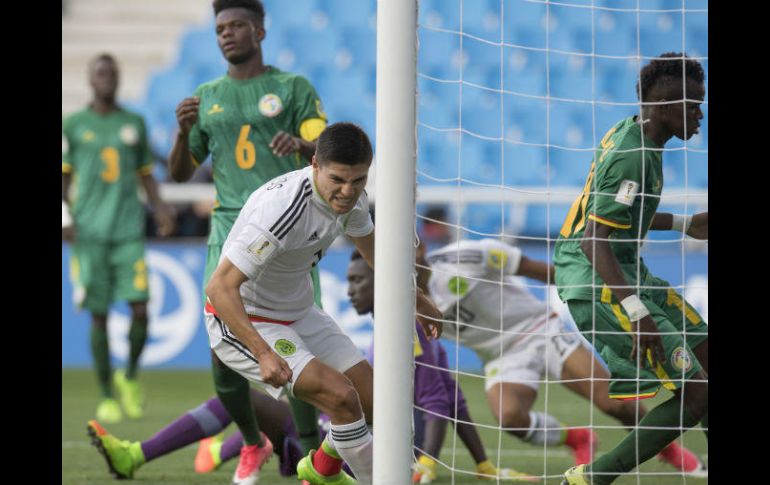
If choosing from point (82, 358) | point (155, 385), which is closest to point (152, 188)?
point (155, 385)

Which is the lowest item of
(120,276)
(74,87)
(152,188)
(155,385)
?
(155,385)

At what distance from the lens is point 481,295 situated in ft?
21.6

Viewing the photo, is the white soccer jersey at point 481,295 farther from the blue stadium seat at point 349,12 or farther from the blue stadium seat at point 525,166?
the blue stadium seat at point 349,12

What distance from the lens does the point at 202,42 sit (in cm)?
1565

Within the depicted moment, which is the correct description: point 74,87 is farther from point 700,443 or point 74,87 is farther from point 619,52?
point 700,443

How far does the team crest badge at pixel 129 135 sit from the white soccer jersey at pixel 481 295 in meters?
3.20

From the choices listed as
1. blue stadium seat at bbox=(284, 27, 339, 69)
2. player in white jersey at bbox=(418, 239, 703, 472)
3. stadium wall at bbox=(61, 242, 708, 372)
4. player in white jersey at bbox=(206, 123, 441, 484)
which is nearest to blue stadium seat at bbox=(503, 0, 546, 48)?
blue stadium seat at bbox=(284, 27, 339, 69)

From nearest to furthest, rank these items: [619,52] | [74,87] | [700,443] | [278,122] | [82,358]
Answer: [278,122]
[700,443]
[82,358]
[619,52]
[74,87]

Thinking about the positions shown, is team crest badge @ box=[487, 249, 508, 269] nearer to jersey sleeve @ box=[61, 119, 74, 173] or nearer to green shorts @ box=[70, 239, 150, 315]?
green shorts @ box=[70, 239, 150, 315]

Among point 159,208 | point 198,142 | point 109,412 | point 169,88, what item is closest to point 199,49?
point 169,88

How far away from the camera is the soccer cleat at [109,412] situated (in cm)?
798

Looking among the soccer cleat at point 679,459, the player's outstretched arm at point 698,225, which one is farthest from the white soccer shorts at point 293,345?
the soccer cleat at point 679,459

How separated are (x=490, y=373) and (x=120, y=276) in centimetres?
328

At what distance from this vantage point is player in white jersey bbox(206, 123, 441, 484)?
4273 mm
